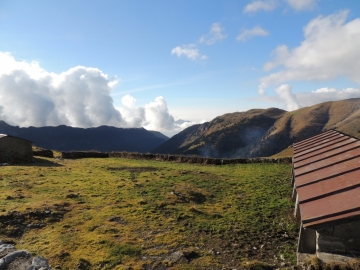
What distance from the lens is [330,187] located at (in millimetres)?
10336

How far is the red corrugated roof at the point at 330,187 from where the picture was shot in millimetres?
8344

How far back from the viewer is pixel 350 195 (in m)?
9.02

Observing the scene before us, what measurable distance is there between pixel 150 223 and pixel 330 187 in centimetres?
936

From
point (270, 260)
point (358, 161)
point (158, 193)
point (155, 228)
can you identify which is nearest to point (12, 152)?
point (158, 193)

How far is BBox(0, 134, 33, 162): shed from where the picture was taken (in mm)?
38594

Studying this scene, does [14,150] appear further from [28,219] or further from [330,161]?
[330,161]

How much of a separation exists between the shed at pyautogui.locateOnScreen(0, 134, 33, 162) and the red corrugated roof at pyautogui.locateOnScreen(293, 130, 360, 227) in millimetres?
40321

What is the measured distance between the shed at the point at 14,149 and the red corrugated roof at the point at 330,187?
4032 cm

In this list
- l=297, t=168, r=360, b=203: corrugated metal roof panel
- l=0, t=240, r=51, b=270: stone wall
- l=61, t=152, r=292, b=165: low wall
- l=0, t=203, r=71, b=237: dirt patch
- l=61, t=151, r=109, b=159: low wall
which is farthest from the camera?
l=61, t=151, r=109, b=159: low wall

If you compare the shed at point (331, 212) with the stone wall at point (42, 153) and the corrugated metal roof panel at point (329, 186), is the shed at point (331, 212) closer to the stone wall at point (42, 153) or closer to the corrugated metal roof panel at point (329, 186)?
the corrugated metal roof panel at point (329, 186)

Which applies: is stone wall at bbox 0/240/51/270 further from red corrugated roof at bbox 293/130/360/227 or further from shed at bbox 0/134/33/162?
shed at bbox 0/134/33/162

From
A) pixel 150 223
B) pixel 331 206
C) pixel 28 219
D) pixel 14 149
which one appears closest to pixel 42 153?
pixel 14 149

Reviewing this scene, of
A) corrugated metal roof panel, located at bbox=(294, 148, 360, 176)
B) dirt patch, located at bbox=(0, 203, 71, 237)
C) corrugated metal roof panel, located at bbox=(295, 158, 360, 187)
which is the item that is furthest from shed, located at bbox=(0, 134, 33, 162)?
corrugated metal roof panel, located at bbox=(295, 158, 360, 187)

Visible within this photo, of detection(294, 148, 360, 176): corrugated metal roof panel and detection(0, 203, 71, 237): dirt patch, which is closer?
detection(294, 148, 360, 176): corrugated metal roof panel
